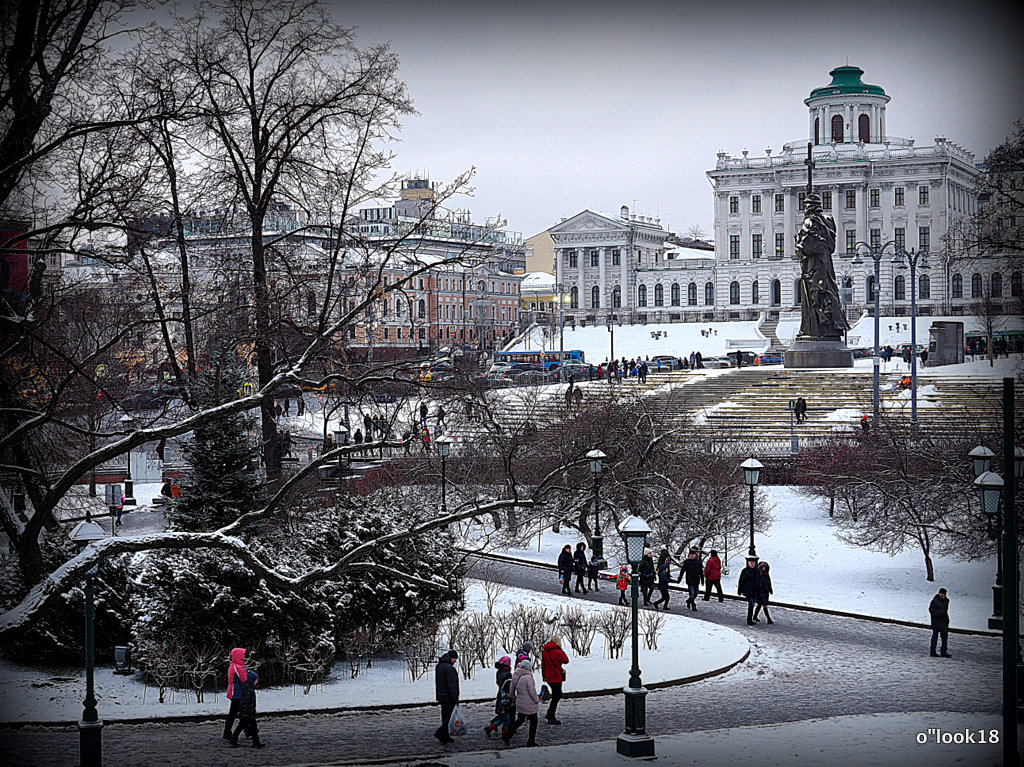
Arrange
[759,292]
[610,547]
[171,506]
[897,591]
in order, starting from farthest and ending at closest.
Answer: [759,292]
[610,547]
[897,591]
[171,506]

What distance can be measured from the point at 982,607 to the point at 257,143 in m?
16.2

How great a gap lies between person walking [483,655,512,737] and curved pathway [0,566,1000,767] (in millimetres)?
197

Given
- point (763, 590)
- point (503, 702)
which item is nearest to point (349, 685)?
point (503, 702)

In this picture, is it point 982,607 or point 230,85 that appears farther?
point 982,607

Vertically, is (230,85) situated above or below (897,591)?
above

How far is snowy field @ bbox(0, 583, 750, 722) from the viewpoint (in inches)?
575

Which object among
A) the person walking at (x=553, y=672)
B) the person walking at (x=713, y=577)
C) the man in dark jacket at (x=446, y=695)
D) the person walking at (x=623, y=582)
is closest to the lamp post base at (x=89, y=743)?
the man in dark jacket at (x=446, y=695)

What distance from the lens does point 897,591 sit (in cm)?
2509

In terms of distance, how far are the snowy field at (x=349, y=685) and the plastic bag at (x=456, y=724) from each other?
65.0 inches

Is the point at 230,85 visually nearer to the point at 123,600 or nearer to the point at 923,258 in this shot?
the point at 123,600

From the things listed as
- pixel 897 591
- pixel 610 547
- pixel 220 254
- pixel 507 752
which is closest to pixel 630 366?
pixel 610 547

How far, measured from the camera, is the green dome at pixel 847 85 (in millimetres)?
120700

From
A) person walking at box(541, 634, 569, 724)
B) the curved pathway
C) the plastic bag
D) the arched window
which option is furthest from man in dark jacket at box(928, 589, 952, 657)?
the arched window

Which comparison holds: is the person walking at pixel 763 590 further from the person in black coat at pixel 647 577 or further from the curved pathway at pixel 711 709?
the person in black coat at pixel 647 577
